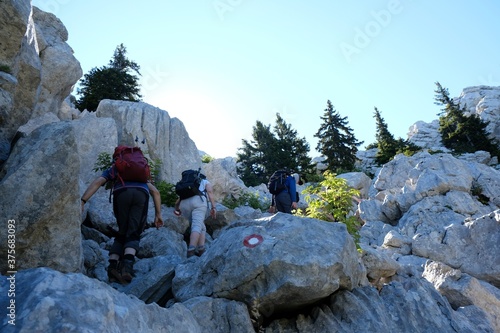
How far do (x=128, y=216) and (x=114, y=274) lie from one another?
1055mm

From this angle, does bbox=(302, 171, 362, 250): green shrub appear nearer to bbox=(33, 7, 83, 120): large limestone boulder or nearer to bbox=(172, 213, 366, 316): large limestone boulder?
bbox=(172, 213, 366, 316): large limestone boulder

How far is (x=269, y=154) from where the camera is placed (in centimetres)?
3856

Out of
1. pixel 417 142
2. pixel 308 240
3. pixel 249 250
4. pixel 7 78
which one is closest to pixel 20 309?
pixel 249 250

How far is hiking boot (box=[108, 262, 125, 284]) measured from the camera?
21.3 ft

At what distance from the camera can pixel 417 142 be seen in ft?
182

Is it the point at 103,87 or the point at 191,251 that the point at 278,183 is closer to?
the point at 191,251

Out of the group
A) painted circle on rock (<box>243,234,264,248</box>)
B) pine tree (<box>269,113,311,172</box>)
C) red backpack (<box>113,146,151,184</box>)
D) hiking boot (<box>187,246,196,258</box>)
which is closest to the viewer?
painted circle on rock (<box>243,234,264,248</box>)

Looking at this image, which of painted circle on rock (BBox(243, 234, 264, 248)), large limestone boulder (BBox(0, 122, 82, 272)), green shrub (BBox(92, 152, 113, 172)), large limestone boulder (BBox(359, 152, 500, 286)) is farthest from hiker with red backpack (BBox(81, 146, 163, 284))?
large limestone boulder (BBox(359, 152, 500, 286))

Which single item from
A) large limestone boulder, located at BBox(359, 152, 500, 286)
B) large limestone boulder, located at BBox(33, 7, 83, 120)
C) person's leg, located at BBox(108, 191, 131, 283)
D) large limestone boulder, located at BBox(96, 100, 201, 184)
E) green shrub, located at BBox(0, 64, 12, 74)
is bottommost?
large limestone boulder, located at BBox(359, 152, 500, 286)

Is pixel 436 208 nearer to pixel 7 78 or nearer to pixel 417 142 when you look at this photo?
pixel 7 78

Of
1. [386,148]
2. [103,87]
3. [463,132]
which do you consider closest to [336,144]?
[386,148]

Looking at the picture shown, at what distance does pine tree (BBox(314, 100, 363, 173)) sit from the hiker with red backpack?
121 feet

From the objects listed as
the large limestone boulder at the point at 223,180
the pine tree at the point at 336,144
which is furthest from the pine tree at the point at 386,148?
the large limestone boulder at the point at 223,180

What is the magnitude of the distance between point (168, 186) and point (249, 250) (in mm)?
9638
